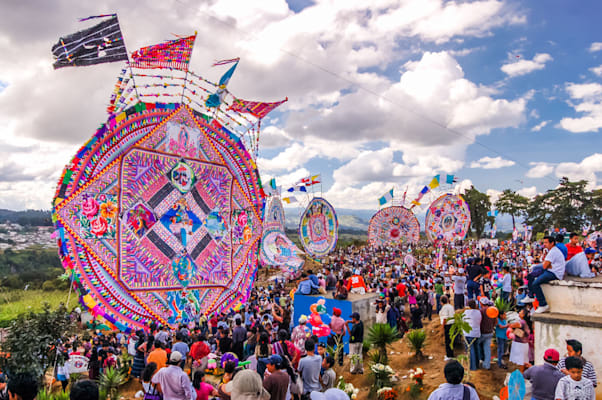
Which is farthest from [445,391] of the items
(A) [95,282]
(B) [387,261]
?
(B) [387,261]

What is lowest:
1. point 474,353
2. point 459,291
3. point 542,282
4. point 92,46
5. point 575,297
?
point 474,353

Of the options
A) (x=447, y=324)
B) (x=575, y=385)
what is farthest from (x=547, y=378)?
(x=447, y=324)

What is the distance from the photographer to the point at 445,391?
3.82m

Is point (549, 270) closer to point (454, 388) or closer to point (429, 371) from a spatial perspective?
point (429, 371)

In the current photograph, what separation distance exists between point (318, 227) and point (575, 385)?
867 inches

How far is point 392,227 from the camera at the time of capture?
35.7 meters

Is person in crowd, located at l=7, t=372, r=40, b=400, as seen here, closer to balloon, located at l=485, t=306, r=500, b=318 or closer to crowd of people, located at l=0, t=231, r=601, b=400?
crowd of people, located at l=0, t=231, r=601, b=400

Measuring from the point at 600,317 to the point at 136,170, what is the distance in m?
12.5

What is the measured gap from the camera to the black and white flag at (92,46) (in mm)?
11289

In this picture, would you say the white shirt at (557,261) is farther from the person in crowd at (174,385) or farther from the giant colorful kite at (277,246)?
the giant colorful kite at (277,246)

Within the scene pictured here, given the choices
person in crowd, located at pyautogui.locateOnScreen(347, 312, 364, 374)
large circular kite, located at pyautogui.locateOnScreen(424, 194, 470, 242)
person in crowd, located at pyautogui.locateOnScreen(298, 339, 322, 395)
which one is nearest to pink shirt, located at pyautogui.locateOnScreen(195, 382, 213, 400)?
person in crowd, located at pyautogui.locateOnScreen(298, 339, 322, 395)

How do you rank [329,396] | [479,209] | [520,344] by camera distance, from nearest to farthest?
[329,396] → [520,344] → [479,209]

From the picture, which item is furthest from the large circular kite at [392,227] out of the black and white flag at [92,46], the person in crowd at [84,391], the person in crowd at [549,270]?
the person in crowd at [84,391]

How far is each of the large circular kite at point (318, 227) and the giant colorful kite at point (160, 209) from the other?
867 centimetres
